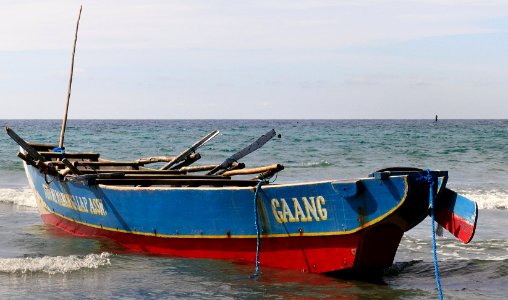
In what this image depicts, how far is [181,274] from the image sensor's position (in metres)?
8.02

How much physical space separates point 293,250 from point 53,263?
2.91 metres

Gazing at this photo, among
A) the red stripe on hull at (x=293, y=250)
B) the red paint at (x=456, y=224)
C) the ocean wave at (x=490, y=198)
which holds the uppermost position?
the red paint at (x=456, y=224)

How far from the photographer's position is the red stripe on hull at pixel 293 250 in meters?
7.25

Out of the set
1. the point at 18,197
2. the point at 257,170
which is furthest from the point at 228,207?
the point at 18,197

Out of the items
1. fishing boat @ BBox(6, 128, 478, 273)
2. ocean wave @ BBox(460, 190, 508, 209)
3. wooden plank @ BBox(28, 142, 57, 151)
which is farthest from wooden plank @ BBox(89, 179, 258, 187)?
ocean wave @ BBox(460, 190, 508, 209)

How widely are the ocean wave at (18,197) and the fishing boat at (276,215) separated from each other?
6.03 metres

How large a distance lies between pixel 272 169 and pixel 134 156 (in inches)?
884

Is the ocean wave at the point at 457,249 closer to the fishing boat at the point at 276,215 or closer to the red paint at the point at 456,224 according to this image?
the fishing boat at the point at 276,215

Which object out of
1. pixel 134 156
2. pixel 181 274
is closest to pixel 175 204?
pixel 181 274

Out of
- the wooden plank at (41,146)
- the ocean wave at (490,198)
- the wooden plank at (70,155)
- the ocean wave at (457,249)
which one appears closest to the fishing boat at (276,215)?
the wooden plank at (70,155)

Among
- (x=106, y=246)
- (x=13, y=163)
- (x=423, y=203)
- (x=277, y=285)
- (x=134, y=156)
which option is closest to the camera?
(x=423, y=203)

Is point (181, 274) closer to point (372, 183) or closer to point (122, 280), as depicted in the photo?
point (122, 280)

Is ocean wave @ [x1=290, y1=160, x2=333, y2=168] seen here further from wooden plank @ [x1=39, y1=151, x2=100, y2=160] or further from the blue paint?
the blue paint

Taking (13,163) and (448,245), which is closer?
(448,245)
